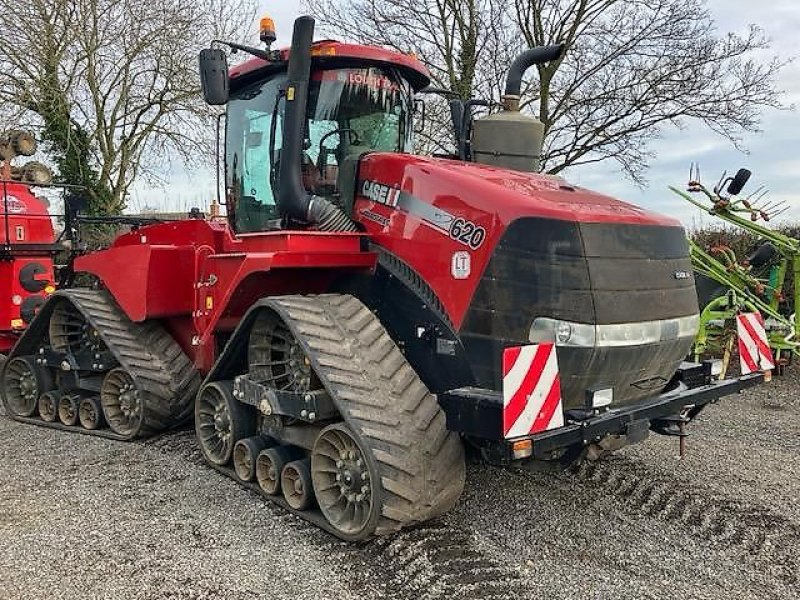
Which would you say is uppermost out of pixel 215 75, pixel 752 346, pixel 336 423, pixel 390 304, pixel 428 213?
pixel 215 75

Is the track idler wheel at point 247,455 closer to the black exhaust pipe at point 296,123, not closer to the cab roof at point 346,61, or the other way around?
the black exhaust pipe at point 296,123

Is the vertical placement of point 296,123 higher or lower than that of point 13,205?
higher

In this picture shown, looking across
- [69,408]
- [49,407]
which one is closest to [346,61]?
[69,408]

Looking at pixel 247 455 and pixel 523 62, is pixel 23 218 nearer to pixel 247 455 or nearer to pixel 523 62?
pixel 247 455

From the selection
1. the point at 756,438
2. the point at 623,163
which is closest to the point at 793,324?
the point at 756,438

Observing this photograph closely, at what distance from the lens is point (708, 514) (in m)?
4.59

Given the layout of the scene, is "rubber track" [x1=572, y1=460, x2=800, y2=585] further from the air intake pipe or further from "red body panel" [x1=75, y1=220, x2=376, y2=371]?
the air intake pipe

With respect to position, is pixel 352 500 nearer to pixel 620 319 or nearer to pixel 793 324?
pixel 620 319

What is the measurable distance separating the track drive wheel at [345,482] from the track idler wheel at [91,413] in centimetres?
288

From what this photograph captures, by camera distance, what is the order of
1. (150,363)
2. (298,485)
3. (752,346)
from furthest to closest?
(150,363) < (752,346) < (298,485)

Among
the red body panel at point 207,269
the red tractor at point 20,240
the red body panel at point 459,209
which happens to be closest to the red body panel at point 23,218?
the red tractor at point 20,240

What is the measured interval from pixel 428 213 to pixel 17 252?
6.22 metres

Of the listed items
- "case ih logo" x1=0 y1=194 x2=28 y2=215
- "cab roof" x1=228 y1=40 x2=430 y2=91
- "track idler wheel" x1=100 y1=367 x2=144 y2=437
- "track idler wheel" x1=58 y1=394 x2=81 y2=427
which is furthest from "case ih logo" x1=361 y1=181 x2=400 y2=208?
"case ih logo" x1=0 y1=194 x2=28 y2=215

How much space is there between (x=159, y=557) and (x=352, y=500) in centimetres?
101
